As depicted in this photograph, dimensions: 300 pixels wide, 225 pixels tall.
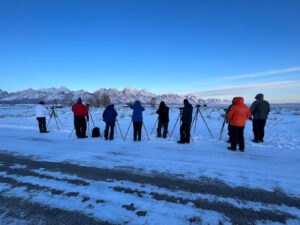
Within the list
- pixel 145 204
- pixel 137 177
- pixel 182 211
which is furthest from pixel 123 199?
pixel 182 211

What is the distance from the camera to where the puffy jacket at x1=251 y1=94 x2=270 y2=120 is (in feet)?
22.0

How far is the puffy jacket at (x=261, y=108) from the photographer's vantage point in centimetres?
670

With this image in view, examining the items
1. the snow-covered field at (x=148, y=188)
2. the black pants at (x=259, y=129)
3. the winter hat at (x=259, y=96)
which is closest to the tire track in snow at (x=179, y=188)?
the snow-covered field at (x=148, y=188)

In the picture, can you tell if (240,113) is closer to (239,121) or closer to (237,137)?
(239,121)

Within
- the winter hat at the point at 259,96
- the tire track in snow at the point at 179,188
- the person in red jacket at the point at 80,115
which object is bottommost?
the tire track in snow at the point at 179,188

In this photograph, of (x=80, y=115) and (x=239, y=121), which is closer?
(x=239, y=121)

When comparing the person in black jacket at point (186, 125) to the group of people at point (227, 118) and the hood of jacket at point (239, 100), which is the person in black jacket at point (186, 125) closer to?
the group of people at point (227, 118)

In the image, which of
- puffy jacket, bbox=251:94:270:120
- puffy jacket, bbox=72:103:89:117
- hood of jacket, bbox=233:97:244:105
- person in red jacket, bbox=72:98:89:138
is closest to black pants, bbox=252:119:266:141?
puffy jacket, bbox=251:94:270:120

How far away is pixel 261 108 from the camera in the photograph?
22.0 feet

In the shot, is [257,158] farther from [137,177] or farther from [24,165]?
[24,165]

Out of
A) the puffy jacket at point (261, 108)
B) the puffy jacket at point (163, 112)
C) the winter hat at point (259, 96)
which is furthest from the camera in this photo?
the puffy jacket at point (163, 112)

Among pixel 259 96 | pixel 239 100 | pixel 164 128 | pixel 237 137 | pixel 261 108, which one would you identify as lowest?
pixel 237 137

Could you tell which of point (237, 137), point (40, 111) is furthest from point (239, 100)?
point (40, 111)

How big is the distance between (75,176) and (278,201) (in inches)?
162
